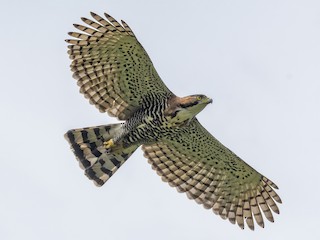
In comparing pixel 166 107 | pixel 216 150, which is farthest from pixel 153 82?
pixel 216 150

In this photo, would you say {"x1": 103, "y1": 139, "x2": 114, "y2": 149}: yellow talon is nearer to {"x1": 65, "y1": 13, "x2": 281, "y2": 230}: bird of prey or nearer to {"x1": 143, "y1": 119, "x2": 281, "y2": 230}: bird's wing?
{"x1": 65, "y1": 13, "x2": 281, "y2": 230}: bird of prey

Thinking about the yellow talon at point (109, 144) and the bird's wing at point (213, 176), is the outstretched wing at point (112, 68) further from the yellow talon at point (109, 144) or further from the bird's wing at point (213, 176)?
the bird's wing at point (213, 176)

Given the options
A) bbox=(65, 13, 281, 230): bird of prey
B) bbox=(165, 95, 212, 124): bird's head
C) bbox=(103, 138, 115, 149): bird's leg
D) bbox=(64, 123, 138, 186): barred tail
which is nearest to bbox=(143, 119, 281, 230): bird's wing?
bbox=(65, 13, 281, 230): bird of prey

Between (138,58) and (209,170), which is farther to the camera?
(209,170)

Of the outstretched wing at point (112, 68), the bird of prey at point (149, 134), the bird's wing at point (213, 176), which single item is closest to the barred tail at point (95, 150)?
the bird of prey at point (149, 134)

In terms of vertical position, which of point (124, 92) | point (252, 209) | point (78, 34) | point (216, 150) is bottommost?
point (252, 209)

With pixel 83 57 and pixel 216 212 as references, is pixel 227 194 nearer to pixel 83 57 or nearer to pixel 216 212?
pixel 216 212
